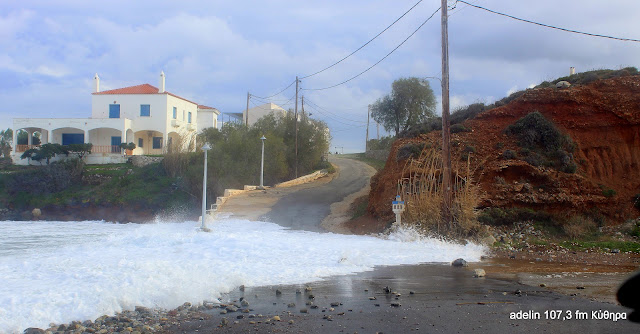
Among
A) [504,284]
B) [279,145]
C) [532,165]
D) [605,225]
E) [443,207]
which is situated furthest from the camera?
[279,145]

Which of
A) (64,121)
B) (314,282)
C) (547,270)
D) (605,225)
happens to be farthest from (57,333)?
(64,121)

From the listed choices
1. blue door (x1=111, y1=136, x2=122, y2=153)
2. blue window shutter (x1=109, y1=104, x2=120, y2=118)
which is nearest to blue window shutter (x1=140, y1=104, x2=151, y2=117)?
blue window shutter (x1=109, y1=104, x2=120, y2=118)

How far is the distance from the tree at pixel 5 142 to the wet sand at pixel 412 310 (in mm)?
60055

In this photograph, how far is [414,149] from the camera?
23.4 m

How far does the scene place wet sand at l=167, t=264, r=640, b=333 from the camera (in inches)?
269

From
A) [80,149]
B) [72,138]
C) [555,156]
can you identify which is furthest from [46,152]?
[555,156]

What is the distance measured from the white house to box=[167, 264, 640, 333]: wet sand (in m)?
45.1

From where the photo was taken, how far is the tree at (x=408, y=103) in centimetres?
4891

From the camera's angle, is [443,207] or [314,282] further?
[443,207]

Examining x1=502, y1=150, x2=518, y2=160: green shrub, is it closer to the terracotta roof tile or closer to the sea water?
the sea water

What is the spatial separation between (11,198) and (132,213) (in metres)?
12.1

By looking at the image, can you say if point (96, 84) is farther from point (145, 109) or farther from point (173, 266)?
point (173, 266)

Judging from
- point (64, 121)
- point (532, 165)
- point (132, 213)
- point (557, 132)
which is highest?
→ point (64, 121)

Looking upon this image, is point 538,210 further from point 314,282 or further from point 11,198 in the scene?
point 11,198
